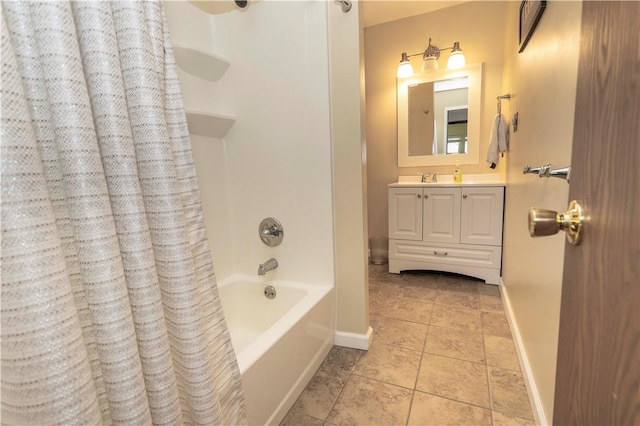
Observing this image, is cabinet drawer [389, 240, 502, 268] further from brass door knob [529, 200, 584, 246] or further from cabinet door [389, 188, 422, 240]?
brass door knob [529, 200, 584, 246]

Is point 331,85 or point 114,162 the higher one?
point 331,85

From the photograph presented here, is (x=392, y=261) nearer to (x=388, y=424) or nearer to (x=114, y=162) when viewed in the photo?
(x=388, y=424)

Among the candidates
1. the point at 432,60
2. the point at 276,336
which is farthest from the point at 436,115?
the point at 276,336

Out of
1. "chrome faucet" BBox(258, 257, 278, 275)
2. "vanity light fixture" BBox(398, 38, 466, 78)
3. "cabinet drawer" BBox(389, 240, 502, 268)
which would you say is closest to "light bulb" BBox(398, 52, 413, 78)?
"vanity light fixture" BBox(398, 38, 466, 78)

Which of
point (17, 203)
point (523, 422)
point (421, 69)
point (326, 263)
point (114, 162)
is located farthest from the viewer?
point (421, 69)

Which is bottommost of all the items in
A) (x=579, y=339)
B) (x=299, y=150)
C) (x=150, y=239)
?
(x=579, y=339)

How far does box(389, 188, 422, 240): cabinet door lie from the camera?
2.74 metres

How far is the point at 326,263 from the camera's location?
171cm

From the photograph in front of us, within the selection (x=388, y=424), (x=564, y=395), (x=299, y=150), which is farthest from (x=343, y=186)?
(x=564, y=395)

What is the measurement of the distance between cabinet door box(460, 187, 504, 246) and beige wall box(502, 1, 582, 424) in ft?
2.00

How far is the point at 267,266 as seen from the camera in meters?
1.75

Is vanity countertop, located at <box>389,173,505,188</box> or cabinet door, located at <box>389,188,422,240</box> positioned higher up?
vanity countertop, located at <box>389,173,505,188</box>

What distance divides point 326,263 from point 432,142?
79.4 inches

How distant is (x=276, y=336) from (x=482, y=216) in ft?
6.85
